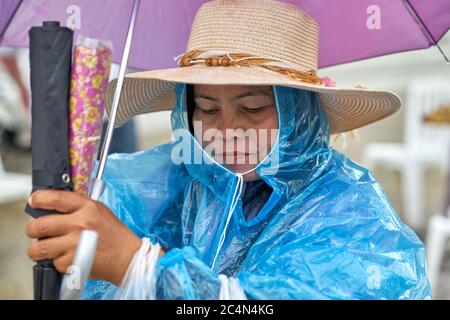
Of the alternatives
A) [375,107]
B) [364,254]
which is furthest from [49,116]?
[375,107]

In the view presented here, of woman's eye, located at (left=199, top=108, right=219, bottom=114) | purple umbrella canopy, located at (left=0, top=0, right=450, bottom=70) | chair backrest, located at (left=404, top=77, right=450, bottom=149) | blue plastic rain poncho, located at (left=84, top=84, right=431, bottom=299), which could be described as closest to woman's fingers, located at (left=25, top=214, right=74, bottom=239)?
blue plastic rain poncho, located at (left=84, top=84, right=431, bottom=299)

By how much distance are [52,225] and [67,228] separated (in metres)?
0.03

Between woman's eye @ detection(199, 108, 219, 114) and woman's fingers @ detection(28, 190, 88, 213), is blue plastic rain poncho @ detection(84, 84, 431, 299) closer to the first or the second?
woman's eye @ detection(199, 108, 219, 114)

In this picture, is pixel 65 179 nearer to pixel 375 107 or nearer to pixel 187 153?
pixel 187 153

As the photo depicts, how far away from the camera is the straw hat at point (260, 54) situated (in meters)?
1.78

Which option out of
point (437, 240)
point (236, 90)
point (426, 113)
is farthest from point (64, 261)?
point (426, 113)

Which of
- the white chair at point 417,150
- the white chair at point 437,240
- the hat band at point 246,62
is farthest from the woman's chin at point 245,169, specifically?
the white chair at point 417,150

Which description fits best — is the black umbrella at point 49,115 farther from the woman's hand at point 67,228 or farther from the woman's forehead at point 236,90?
the woman's forehead at point 236,90

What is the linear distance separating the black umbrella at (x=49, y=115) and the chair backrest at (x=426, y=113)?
493 cm

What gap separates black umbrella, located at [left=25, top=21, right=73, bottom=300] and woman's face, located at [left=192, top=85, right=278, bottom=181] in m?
0.53

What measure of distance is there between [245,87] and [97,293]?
592 mm

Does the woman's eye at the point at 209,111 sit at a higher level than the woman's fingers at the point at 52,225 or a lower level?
higher

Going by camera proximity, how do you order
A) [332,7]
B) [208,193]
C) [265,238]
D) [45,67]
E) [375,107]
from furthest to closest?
[332,7] < [375,107] < [208,193] < [265,238] < [45,67]

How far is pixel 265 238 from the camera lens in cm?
173
